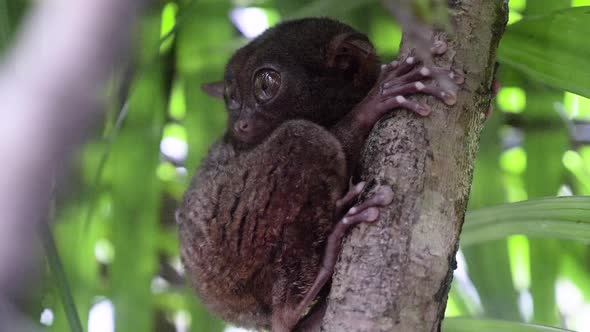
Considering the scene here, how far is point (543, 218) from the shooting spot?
1.96 m

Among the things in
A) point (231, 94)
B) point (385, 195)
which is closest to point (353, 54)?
point (231, 94)

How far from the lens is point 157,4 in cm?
271

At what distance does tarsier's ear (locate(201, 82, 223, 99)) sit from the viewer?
9.79 feet

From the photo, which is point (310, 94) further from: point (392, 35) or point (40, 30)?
point (40, 30)

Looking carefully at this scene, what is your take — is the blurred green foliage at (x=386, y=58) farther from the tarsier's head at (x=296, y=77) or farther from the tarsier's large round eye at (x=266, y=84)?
the tarsier's large round eye at (x=266, y=84)

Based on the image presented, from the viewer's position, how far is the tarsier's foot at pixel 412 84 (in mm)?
1676

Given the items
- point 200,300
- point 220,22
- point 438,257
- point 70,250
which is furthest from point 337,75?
point 438,257

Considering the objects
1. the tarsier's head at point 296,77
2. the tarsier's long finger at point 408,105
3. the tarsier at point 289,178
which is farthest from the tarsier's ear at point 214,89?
the tarsier's long finger at point 408,105

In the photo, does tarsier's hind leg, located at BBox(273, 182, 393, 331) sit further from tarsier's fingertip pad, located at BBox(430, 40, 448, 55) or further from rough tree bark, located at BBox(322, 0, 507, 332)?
tarsier's fingertip pad, located at BBox(430, 40, 448, 55)

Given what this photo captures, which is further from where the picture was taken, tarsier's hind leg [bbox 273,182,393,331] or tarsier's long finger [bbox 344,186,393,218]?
tarsier's hind leg [bbox 273,182,393,331]

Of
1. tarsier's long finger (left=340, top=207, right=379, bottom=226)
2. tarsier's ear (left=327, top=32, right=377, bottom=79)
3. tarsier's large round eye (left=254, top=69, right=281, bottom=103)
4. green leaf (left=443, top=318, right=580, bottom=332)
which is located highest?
tarsier's long finger (left=340, top=207, right=379, bottom=226)

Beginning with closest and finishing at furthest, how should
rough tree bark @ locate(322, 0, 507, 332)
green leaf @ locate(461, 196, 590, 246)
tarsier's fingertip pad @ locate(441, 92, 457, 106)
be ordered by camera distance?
rough tree bark @ locate(322, 0, 507, 332) → tarsier's fingertip pad @ locate(441, 92, 457, 106) → green leaf @ locate(461, 196, 590, 246)

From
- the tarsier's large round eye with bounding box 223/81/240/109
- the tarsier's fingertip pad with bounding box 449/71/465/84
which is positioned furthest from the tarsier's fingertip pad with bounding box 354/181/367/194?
the tarsier's large round eye with bounding box 223/81/240/109

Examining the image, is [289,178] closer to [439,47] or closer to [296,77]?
[439,47]
